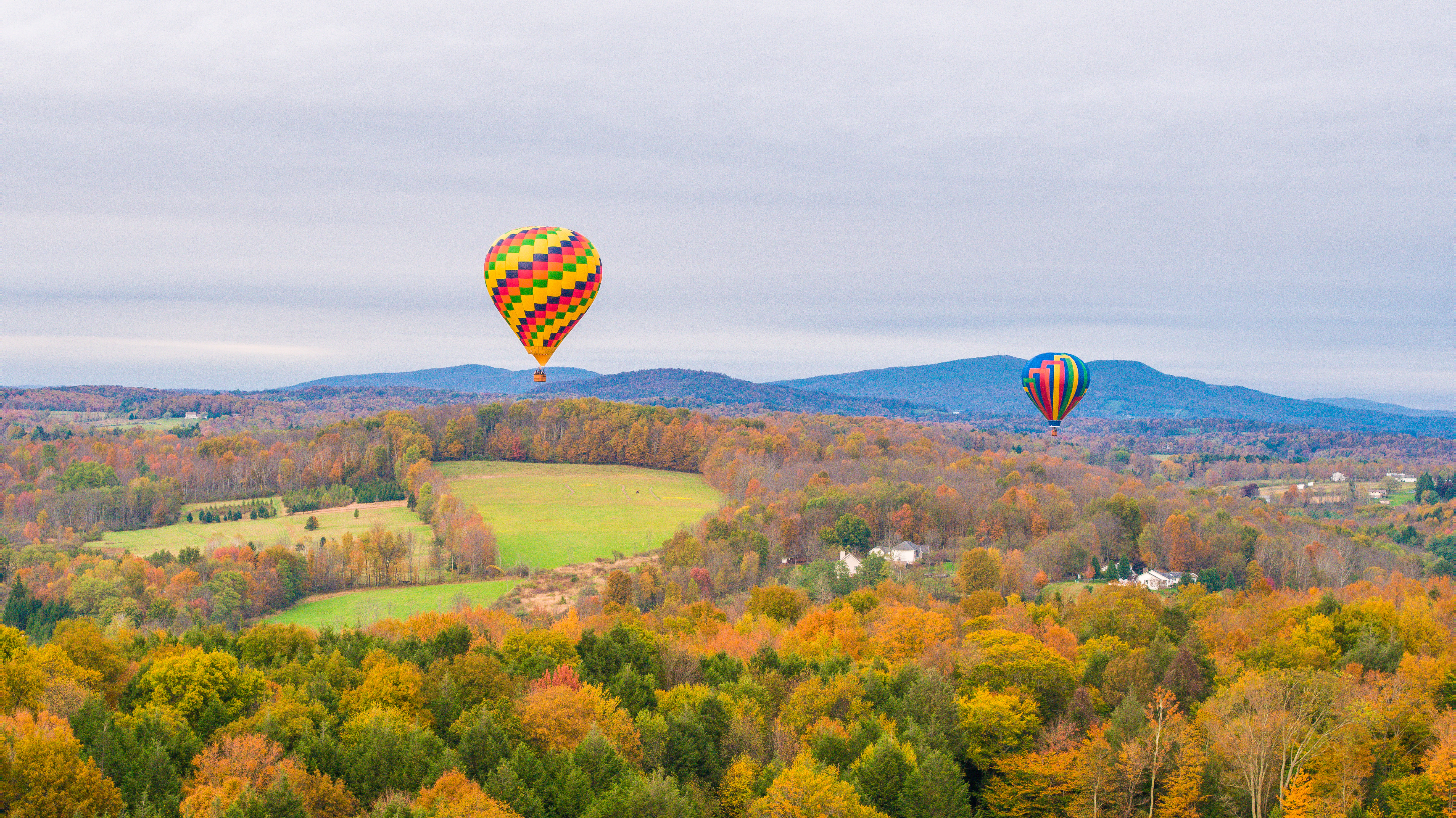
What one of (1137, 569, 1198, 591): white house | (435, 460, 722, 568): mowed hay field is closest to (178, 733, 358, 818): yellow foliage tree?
(435, 460, 722, 568): mowed hay field

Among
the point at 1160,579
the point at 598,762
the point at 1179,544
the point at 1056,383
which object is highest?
the point at 1056,383

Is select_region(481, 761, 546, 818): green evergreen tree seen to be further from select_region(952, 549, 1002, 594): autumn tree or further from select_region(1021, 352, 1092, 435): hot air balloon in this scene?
select_region(952, 549, 1002, 594): autumn tree

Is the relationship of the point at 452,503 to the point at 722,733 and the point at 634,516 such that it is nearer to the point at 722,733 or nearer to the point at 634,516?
the point at 634,516

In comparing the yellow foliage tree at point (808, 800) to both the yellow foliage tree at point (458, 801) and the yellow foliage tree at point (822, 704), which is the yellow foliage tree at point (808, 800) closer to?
the yellow foliage tree at point (822, 704)

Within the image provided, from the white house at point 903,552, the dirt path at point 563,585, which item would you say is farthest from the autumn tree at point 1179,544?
the dirt path at point 563,585

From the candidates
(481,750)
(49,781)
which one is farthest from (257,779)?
(481,750)

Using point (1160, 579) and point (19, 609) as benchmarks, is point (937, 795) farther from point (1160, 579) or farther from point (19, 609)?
point (19, 609)
